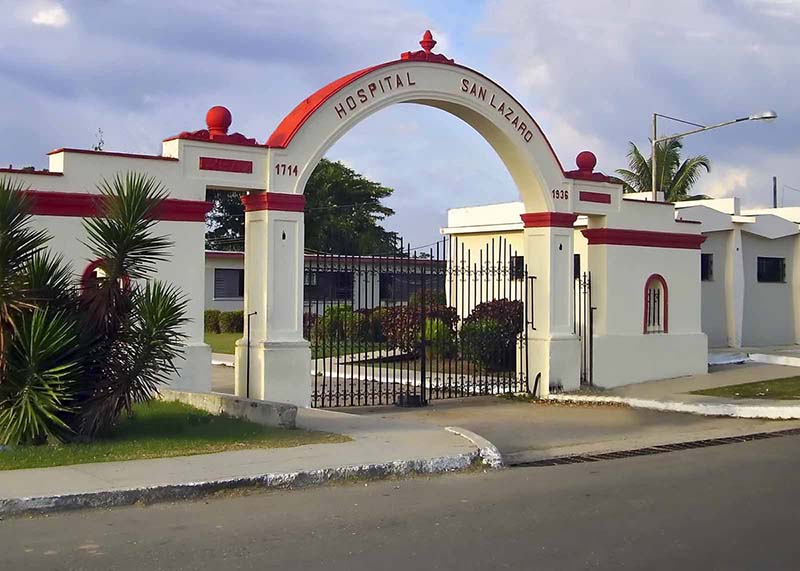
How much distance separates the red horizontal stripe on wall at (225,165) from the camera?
1387cm

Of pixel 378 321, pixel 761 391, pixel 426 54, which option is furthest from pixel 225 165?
pixel 761 391

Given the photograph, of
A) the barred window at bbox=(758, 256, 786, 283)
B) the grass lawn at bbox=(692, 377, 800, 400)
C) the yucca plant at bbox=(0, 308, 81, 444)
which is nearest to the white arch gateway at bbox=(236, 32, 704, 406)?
the grass lawn at bbox=(692, 377, 800, 400)

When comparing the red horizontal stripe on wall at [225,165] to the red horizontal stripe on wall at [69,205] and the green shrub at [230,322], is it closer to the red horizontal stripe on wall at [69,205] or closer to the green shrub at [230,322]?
the red horizontal stripe on wall at [69,205]

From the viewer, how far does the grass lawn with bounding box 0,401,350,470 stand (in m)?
9.45

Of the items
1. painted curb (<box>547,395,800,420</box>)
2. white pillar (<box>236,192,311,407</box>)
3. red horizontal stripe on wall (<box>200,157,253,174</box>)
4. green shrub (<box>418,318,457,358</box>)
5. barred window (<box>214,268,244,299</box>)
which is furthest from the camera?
barred window (<box>214,268,244,299</box>)

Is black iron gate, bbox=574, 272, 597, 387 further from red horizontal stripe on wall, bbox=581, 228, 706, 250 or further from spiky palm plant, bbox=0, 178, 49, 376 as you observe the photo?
spiky palm plant, bbox=0, 178, 49, 376

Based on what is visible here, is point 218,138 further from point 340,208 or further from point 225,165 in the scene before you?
point 340,208

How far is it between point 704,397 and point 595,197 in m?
4.19

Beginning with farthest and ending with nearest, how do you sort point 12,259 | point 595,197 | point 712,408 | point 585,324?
point 585,324 → point 595,197 → point 712,408 → point 12,259

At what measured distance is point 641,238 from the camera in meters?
19.1

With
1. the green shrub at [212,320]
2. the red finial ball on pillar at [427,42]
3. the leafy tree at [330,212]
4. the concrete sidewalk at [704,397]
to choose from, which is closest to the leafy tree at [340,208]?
the leafy tree at [330,212]

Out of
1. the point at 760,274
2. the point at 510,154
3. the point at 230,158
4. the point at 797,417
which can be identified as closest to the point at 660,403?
the point at 797,417

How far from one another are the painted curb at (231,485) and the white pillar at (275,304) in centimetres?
436

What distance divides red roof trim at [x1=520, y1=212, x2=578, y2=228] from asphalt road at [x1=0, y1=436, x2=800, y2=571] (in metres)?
8.05
